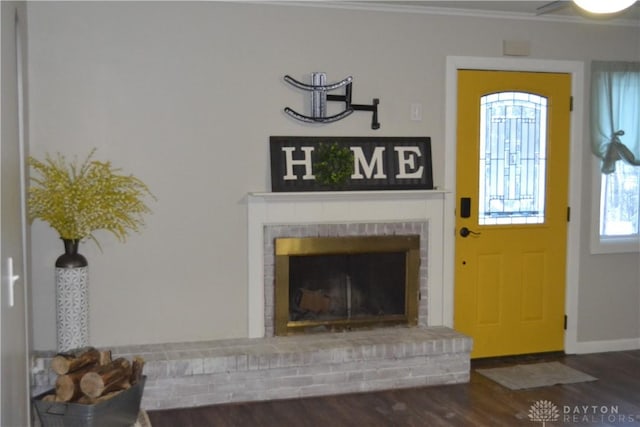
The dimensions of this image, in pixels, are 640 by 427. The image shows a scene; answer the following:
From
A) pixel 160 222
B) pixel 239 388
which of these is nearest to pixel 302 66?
pixel 160 222

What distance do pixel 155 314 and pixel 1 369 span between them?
266cm

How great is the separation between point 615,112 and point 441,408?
2631 mm

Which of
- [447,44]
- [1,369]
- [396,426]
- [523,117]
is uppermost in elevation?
[447,44]

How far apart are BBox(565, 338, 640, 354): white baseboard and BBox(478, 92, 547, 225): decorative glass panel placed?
1.01 metres

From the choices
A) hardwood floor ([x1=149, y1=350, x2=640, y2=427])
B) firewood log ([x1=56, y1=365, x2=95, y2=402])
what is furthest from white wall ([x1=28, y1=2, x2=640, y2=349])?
firewood log ([x1=56, y1=365, x2=95, y2=402])

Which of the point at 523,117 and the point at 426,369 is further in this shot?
the point at 523,117

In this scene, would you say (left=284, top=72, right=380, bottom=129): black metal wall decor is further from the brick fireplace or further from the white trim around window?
the white trim around window

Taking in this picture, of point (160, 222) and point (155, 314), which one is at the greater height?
point (160, 222)

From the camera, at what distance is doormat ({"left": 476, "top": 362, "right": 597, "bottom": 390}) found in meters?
4.59

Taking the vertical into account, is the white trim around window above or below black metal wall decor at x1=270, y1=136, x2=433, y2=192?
below

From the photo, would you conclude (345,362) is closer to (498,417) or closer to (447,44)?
(498,417)

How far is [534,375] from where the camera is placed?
4.76m

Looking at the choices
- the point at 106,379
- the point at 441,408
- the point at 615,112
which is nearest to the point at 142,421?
the point at 106,379

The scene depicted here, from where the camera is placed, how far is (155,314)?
4.42m
